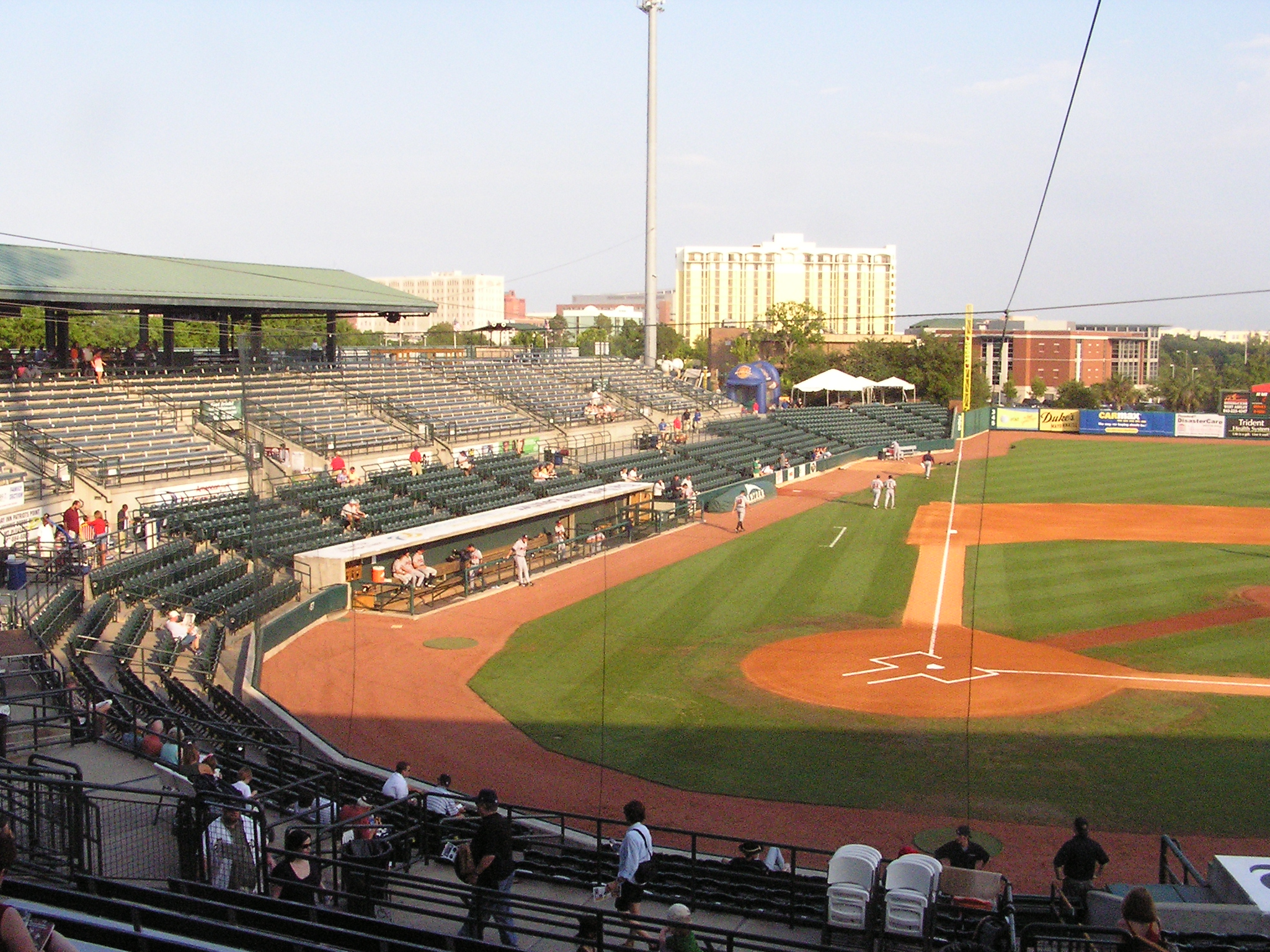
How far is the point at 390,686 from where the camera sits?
748 inches

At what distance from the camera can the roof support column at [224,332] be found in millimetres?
34188

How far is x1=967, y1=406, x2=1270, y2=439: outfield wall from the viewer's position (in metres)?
69.8

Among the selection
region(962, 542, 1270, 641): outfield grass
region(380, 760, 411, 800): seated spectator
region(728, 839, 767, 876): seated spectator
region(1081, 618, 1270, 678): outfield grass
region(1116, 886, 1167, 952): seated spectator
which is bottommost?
→ region(1081, 618, 1270, 678): outfield grass

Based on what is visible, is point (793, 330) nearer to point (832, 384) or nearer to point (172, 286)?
point (832, 384)

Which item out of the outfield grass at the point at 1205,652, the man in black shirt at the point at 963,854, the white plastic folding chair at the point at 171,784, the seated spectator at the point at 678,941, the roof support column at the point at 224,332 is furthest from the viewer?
the roof support column at the point at 224,332

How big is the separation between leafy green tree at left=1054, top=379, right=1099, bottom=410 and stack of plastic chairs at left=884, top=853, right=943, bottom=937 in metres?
75.6

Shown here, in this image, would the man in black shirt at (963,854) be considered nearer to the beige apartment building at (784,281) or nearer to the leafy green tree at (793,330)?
the leafy green tree at (793,330)

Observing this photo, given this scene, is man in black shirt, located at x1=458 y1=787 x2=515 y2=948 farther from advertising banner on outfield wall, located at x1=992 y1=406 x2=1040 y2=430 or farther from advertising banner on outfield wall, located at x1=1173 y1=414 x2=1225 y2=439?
advertising banner on outfield wall, located at x1=1173 y1=414 x2=1225 y2=439

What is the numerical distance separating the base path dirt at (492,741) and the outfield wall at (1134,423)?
2075 inches

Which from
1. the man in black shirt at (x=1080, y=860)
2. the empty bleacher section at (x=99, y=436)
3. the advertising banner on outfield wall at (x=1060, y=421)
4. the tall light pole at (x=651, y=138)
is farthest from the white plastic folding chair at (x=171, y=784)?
the advertising banner on outfield wall at (x=1060, y=421)

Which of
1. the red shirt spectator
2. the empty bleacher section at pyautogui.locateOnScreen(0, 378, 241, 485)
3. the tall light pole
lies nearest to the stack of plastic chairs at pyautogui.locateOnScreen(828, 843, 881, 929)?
the red shirt spectator

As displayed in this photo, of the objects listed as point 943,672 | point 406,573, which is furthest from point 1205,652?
point 406,573

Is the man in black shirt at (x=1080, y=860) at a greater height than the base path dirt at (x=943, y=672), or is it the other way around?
the man in black shirt at (x=1080, y=860)

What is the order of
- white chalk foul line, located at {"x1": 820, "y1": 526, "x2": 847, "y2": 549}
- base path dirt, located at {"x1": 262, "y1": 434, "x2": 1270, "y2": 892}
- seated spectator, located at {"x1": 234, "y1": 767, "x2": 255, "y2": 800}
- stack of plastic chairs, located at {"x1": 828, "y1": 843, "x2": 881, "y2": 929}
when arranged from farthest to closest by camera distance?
1. white chalk foul line, located at {"x1": 820, "y1": 526, "x2": 847, "y2": 549}
2. base path dirt, located at {"x1": 262, "y1": 434, "x2": 1270, "y2": 892}
3. seated spectator, located at {"x1": 234, "y1": 767, "x2": 255, "y2": 800}
4. stack of plastic chairs, located at {"x1": 828, "y1": 843, "x2": 881, "y2": 929}
